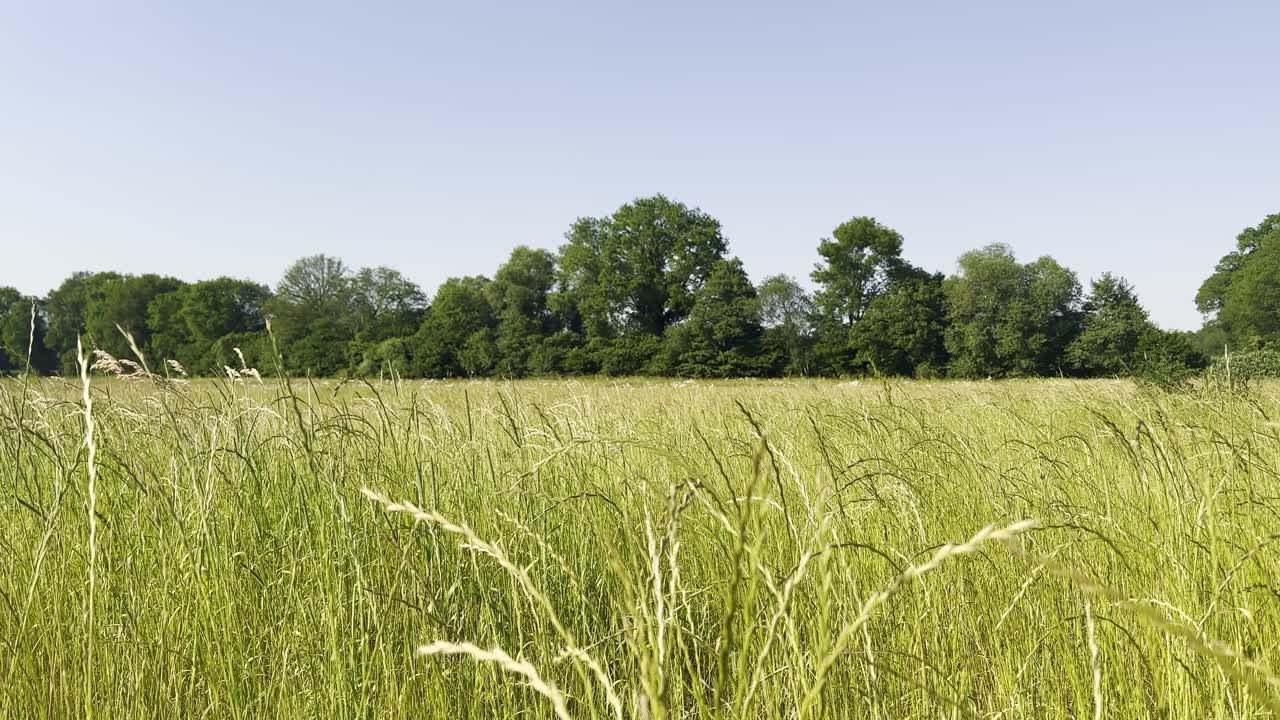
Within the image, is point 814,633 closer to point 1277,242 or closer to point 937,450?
point 937,450

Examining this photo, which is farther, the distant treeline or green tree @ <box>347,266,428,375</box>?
green tree @ <box>347,266,428,375</box>

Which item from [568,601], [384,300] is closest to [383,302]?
[384,300]

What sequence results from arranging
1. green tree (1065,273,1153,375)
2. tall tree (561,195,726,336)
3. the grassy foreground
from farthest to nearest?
tall tree (561,195,726,336)
green tree (1065,273,1153,375)
the grassy foreground

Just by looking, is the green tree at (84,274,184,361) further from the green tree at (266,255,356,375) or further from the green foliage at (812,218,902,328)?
the green foliage at (812,218,902,328)

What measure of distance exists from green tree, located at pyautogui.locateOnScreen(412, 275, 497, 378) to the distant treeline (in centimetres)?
16

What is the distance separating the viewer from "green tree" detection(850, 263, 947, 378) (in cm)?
4319

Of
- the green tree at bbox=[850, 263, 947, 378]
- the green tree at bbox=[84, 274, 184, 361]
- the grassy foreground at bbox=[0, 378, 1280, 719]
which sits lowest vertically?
the grassy foreground at bbox=[0, 378, 1280, 719]

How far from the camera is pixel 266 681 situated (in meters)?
1.86

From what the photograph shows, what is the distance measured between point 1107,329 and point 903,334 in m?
11.5

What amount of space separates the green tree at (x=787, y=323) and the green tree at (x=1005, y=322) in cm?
877

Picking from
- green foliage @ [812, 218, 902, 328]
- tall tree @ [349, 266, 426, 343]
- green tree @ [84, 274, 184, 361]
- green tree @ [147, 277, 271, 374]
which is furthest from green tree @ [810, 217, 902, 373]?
green tree @ [84, 274, 184, 361]

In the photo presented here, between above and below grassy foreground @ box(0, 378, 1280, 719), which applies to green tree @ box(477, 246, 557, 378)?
above

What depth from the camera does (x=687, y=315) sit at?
49156 mm

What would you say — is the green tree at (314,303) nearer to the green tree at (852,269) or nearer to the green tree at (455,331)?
the green tree at (455,331)
